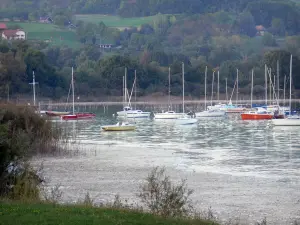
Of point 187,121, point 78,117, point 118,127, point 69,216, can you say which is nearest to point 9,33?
point 78,117

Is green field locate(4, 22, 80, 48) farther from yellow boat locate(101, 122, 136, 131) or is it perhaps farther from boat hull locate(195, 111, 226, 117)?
yellow boat locate(101, 122, 136, 131)

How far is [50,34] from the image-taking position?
182750 millimetres

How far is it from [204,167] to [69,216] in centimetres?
1970

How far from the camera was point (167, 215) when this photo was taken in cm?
1722

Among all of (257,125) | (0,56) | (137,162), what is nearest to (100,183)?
(137,162)

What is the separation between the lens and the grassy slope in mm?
15438

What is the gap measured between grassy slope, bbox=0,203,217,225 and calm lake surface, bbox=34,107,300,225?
625 cm

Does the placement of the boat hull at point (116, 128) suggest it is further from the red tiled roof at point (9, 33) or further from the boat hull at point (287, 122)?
the red tiled roof at point (9, 33)

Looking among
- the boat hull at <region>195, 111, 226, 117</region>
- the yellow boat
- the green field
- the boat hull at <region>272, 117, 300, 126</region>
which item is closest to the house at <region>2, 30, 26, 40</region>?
the green field

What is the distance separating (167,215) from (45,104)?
271 feet

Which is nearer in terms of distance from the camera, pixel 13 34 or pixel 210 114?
pixel 210 114

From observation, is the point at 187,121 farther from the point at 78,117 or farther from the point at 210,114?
the point at 210,114

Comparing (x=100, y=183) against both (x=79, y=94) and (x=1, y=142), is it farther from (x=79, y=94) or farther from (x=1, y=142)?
(x=79, y=94)

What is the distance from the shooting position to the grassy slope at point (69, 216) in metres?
15.4
